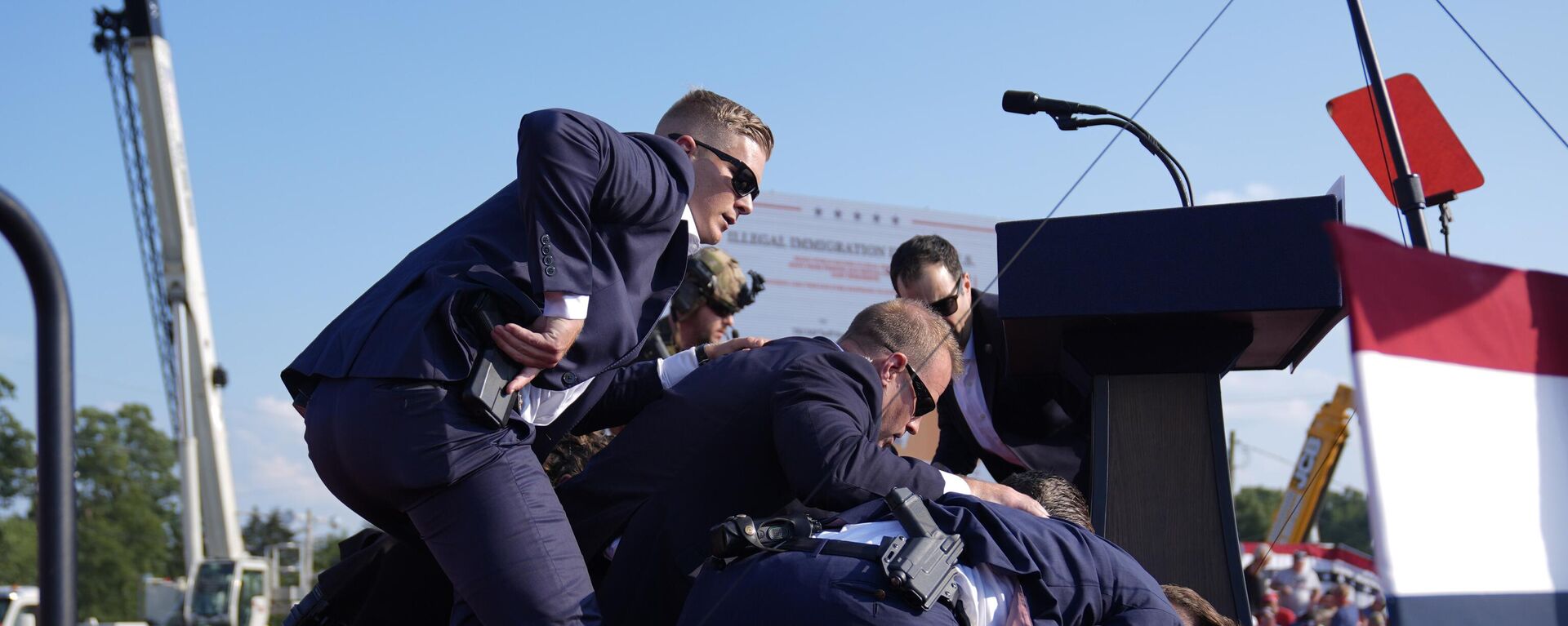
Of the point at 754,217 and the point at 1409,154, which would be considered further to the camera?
the point at 754,217

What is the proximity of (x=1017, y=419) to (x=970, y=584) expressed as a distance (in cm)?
185

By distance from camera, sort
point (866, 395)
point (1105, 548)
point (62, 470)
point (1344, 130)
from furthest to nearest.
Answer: point (1344, 130) < point (866, 395) < point (1105, 548) < point (62, 470)

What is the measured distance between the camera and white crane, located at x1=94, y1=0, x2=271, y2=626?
15312mm

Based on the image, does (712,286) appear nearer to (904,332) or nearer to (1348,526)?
(904,332)

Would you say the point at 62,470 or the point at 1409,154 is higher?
the point at 1409,154

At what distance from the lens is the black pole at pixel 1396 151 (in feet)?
7.59

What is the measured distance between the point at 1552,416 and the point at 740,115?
146 cm

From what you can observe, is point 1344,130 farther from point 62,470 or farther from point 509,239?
point 62,470

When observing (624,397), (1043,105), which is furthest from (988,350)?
(624,397)

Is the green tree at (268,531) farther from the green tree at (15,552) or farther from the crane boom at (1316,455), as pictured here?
the crane boom at (1316,455)

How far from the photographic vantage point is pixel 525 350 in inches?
73.5

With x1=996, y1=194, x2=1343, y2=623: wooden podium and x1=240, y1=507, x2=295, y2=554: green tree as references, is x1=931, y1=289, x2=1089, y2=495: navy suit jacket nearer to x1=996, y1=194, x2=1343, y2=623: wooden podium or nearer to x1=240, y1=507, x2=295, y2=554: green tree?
x1=996, y1=194, x2=1343, y2=623: wooden podium

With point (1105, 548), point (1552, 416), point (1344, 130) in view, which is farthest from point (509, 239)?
point (1344, 130)

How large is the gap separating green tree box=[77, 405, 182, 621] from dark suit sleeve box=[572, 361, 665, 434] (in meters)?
34.6
